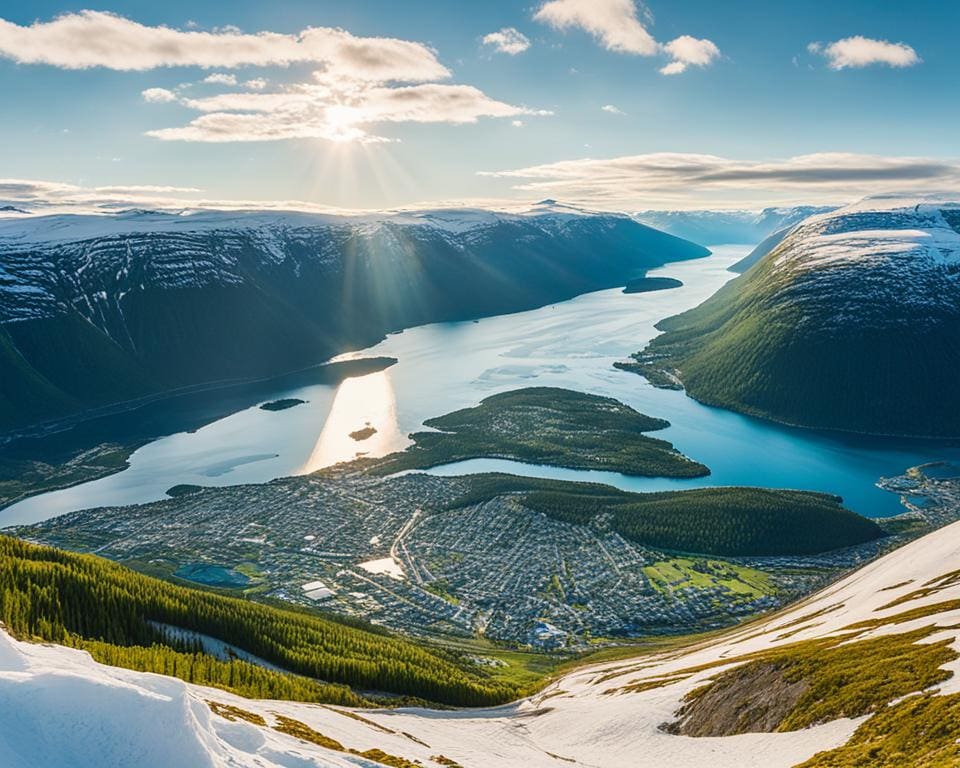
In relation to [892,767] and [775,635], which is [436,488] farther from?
[892,767]

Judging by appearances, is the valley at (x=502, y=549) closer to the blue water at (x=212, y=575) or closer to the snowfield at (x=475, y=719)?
the blue water at (x=212, y=575)

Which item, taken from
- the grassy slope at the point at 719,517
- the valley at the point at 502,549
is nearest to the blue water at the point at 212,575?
the valley at the point at 502,549

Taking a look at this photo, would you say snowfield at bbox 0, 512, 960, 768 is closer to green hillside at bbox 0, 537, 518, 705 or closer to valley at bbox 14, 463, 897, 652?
green hillside at bbox 0, 537, 518, 705

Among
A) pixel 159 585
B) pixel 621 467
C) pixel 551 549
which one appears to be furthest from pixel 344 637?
pixel 621 467

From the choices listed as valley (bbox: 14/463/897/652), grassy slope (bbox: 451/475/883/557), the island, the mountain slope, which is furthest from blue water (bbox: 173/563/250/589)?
the mountain slope

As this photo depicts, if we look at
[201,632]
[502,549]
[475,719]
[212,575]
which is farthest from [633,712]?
[212,575]

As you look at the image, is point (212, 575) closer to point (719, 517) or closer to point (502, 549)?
point (502, 549)
